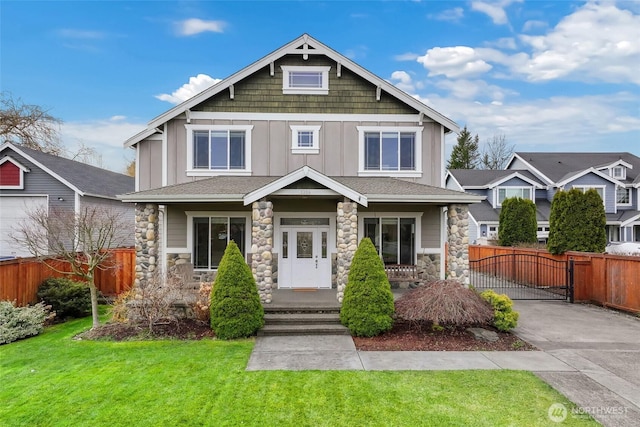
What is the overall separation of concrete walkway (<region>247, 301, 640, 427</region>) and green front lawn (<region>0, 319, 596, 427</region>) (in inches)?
14.2

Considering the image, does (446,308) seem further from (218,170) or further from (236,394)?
(218,170)

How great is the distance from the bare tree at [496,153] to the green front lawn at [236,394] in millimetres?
46269

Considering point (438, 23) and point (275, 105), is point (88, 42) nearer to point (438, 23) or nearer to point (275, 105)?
point (275, 105)

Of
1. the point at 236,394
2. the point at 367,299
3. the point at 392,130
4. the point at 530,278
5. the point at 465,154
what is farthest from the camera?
the point at 465,154

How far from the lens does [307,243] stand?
11.9m

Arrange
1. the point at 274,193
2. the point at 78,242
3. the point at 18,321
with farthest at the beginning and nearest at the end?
the point at 274,193 < the point at 78,242 < the point at 18,321

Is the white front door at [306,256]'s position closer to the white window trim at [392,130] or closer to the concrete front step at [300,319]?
the white window trim at [392,130]

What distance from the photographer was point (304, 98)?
12.4 meters

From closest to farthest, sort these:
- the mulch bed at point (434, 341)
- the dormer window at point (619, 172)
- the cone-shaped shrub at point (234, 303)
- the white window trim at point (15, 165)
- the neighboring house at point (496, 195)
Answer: the mulch bed at point (434, 341)
the cone-shaped shrub at point (234, 303)
the white window trim at point (15, 165)
the neighboring house at point (496, 195)
the dormer window at point (619, 172)

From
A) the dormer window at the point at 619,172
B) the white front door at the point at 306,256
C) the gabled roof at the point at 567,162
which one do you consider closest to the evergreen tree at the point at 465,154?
the gabled roof at the point at 567,162

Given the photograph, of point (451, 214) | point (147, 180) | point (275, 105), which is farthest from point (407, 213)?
point (147, 180)

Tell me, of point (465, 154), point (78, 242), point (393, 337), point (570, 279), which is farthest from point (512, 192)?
point (78, 242)

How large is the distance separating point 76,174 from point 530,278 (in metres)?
22.1

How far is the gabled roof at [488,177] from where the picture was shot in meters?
28.5
